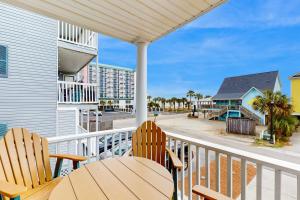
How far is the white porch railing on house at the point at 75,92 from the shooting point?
654cm

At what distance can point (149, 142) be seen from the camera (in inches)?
96.3

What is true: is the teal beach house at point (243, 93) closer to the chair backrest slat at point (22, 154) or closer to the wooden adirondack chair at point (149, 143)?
the wooden adirondack chair at point (149, 143)

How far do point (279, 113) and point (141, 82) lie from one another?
1622 cm

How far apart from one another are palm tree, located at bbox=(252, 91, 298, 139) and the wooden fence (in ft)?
6.96

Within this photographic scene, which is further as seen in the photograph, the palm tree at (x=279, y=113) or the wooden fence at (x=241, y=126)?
the wooden fence at (x=241, y=126)

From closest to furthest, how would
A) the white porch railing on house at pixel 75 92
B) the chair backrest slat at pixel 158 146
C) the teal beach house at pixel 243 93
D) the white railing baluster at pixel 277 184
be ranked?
the white railing baluster at pixel 277 184, the chair backrest slat at pixel 158 146, the white porch railing on house at pixel 75 92, the teal beach house at pixel 243 93

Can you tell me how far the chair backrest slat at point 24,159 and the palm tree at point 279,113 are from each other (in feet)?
52.0

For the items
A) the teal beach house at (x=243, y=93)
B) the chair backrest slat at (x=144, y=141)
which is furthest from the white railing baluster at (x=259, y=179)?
the teal beach house at (x=243, y=93)

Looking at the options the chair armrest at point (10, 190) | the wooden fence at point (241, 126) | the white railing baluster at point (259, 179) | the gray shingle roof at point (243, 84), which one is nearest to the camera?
the chair armrest at point (10, 190)

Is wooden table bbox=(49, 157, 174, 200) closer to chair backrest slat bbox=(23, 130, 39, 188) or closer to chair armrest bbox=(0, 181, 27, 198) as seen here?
chair armrest bbox=(0, 181, 27, 198)

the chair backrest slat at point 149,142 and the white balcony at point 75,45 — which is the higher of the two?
the white balcony at point 75,45

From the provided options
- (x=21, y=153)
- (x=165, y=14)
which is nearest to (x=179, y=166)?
(x=21, y=153)

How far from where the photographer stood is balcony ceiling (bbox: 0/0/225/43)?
198 centimetres

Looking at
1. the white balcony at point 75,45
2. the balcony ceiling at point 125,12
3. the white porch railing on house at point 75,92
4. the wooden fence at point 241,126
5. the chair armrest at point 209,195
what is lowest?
the wooden fence at point 241,126
